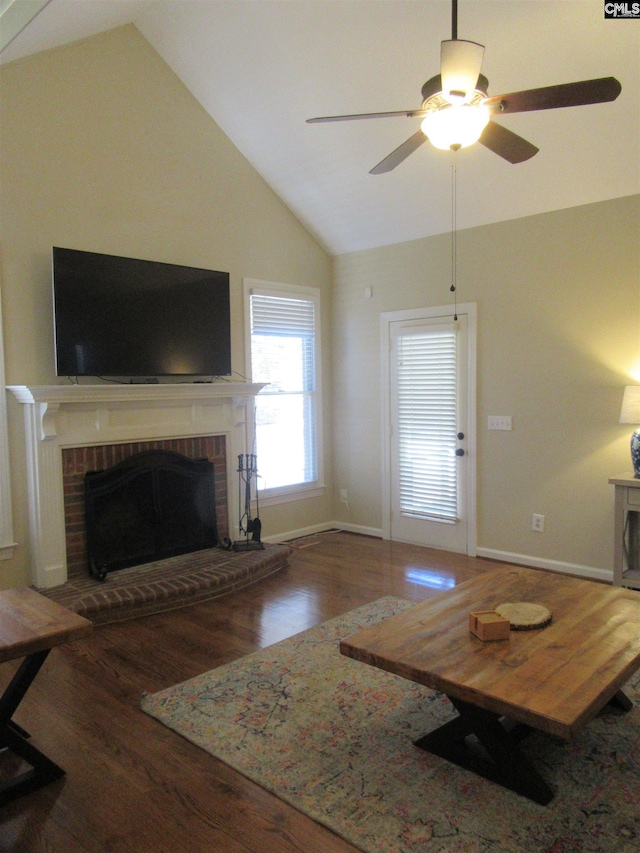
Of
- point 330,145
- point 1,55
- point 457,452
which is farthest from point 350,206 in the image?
point 1,55

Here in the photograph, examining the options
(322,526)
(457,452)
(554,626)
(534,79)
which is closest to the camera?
(554,626)

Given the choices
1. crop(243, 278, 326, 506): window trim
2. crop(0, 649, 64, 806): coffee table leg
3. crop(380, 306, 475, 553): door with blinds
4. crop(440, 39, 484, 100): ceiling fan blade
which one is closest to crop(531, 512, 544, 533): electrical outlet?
crop(380, 306, 475, 553): door with blinds

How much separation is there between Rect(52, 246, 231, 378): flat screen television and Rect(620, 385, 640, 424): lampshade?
2.84 m

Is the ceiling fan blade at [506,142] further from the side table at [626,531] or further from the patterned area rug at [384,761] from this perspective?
the patterned area rug at [384,761]

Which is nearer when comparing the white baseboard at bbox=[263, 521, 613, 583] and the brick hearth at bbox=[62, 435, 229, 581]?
the brick hearth at bbox=[62, 435, 229, 581]

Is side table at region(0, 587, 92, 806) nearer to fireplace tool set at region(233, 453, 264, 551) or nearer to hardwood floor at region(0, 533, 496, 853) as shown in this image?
hardwood floor at region(0, 533, 496, 853)

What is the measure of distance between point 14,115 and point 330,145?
2.15m

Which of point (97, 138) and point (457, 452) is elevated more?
point (97, 138)

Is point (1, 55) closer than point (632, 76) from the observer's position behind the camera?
No

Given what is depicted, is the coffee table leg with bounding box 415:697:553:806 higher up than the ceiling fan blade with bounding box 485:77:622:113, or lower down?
lower down

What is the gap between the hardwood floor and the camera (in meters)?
1.98

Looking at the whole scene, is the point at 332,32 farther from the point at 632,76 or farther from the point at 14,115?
the point at 14,115

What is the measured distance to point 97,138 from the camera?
4168 mm

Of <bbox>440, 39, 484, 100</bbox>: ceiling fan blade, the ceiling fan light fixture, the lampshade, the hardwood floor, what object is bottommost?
the hardwood floor
